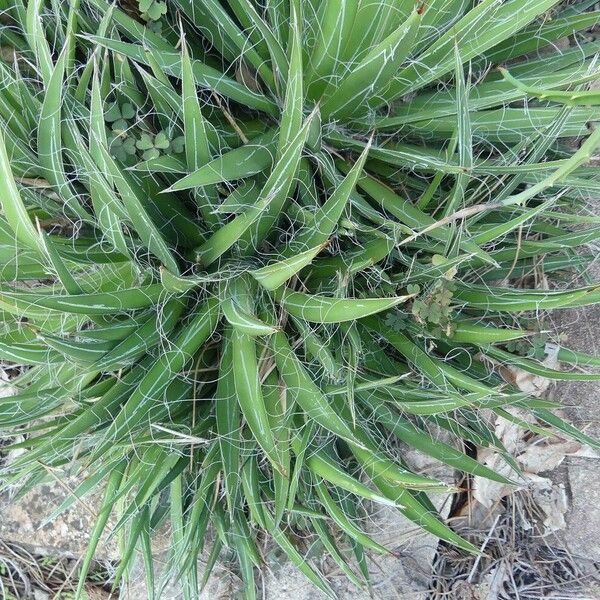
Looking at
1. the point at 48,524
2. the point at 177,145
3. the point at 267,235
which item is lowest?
the point at 48,524

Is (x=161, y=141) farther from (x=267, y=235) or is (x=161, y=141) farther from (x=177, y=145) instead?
(x=267, y=235)

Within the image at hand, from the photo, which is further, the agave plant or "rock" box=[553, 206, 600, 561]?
"rock" box=[553, 206, 600, 561]

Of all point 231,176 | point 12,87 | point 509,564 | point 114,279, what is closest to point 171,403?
point 114,279

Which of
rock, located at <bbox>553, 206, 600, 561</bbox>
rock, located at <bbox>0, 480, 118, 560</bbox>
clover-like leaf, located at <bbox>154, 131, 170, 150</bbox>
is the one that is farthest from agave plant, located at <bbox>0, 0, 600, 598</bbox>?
rock, located at <bbox>0, 480, 118, 560</bbox>

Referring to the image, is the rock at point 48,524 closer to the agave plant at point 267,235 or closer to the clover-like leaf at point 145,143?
the agave plant at point 267,235

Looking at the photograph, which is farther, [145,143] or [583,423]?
[583,423]

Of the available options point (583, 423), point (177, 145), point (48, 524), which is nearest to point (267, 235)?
point (177, 145)

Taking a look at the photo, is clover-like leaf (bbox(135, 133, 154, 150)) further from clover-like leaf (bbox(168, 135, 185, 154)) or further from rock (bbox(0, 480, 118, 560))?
rock (bbox(0, 480, 118, 560))

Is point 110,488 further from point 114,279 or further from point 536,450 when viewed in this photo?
point 536,450
